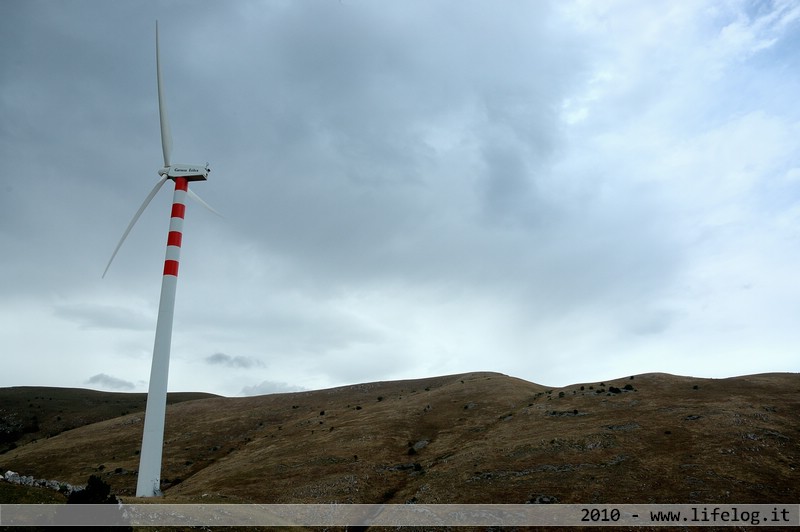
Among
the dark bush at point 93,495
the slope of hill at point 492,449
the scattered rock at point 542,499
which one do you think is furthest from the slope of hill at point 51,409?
the scattered rock at point 542,499

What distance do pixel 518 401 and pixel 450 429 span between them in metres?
17.8

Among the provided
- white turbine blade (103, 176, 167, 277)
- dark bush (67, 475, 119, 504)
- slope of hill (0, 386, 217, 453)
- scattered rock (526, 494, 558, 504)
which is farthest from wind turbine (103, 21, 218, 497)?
slope of hill (0, 386, 217, 453)

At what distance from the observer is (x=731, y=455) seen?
172 ft

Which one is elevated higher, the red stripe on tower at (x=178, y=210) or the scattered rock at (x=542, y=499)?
the red stripe on tower at (x=178, y=210)

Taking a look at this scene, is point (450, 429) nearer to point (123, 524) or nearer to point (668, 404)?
point (668, 404)

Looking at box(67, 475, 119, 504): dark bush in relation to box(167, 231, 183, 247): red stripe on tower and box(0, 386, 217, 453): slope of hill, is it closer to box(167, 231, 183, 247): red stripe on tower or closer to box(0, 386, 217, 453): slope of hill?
box(167, 231, 183, 247): red stripe on tower

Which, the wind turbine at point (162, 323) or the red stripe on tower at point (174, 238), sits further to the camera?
the red stripe on tower at point (174, 238)

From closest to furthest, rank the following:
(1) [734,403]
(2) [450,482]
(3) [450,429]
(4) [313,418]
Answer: (2) [450,482], (1) [734,403], (3) [450,429], (4) [313,418]

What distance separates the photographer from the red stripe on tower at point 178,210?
6153 cm

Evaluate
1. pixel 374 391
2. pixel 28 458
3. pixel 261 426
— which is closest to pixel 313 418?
pixel 261 426

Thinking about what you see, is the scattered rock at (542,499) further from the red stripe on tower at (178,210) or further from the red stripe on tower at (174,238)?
the red stripe on tower at (178,210)

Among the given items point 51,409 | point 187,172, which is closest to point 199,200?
point 187,172

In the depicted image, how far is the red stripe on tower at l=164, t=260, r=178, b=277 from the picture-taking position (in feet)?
193

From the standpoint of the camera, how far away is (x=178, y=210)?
204ft
